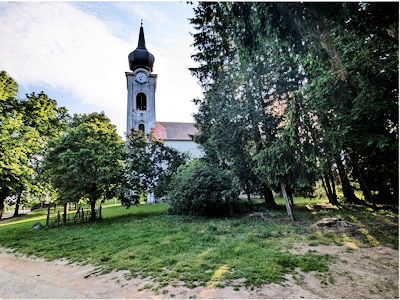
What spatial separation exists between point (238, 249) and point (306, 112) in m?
4.98

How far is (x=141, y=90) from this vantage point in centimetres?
3120

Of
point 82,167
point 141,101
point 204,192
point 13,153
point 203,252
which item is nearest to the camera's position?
point 203,252

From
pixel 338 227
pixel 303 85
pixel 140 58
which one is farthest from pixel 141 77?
pixel 338 227

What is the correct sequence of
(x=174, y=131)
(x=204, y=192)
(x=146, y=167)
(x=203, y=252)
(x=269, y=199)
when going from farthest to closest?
(x=174, y=131), (x=146, y=167), (x=269, y=199), (x=204, y=192), (x=203, y=252)

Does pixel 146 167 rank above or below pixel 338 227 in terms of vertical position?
above

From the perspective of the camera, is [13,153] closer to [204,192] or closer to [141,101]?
[204,192]

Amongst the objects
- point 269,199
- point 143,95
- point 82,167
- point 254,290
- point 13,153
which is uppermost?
point 143,95

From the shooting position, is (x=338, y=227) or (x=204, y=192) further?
(x=204, y=192)

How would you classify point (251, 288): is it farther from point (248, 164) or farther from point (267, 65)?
point (267, 65)

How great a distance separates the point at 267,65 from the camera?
483 inches

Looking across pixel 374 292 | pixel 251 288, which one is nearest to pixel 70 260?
pixel 251 288

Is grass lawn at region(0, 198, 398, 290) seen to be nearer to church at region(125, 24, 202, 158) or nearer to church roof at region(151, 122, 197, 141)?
church at region(125, 24, 202, 158)

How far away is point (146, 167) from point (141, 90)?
1877 centimetres

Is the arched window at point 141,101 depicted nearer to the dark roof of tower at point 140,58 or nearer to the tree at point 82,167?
the dark roof of tower at point 140,58
